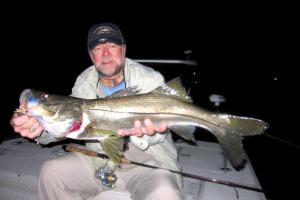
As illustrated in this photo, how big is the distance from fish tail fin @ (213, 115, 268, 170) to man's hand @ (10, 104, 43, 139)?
1950 millimetres

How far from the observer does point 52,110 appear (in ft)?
8.85

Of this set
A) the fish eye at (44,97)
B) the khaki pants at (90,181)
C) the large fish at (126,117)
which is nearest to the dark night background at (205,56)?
the large fish at (126,117)

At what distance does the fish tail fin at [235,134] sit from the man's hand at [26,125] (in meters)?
1.95

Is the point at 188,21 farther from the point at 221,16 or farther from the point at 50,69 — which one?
the point at 50,69

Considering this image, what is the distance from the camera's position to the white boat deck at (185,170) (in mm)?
3145

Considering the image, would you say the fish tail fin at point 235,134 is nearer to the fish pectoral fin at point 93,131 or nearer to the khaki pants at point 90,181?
the khaki pants at point 90,181

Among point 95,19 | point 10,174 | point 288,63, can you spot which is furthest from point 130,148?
point 95,19

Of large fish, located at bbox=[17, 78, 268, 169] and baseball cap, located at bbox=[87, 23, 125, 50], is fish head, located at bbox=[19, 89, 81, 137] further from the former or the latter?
baseball cap, located at bbox=[87, 23, 125, 50]

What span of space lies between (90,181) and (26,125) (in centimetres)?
107

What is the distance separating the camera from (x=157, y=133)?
323 cm

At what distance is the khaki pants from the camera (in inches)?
108

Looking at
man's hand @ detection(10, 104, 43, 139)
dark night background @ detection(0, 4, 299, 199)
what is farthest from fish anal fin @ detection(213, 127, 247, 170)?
man's hand @ detection(10, 104, 43, 139)

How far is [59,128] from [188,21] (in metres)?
87.9

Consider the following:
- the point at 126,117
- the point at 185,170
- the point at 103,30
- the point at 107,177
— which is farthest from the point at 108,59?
the point at 185,170
